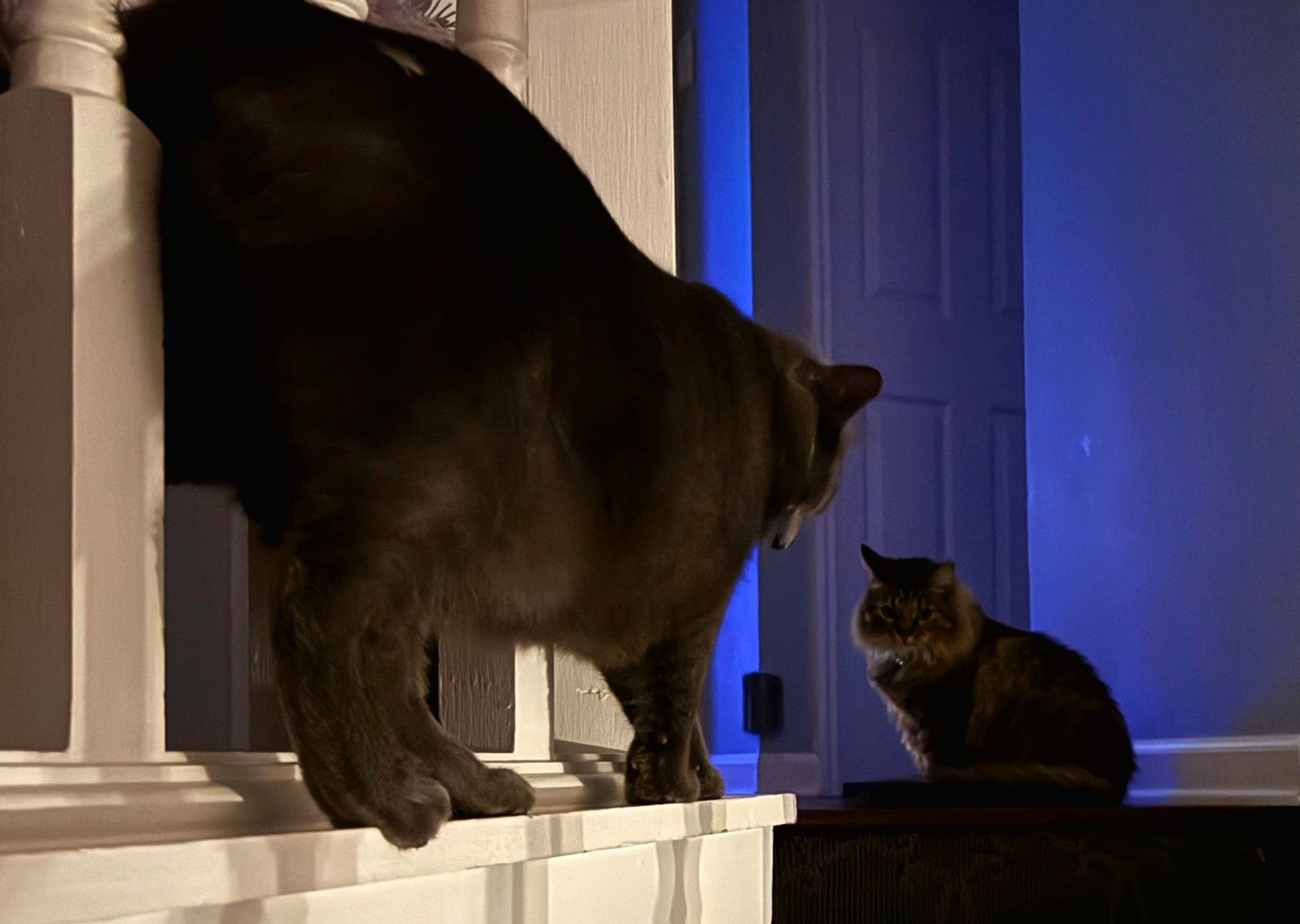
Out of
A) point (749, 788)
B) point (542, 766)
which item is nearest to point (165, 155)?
point (542, 766)

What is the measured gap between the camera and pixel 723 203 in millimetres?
3506

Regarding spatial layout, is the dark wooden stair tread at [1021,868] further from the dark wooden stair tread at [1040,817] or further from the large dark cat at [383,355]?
the large dark cat at [383,355]

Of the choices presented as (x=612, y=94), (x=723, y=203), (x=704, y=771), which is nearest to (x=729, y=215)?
(x=723, y=203)

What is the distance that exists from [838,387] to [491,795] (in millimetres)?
700

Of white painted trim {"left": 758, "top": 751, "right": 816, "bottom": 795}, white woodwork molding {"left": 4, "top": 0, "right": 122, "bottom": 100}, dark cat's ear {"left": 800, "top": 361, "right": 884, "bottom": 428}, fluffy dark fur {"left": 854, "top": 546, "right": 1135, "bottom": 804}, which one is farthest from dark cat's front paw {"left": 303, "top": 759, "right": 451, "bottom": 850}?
white painted trim {"left": 758, "top": 751, "right": 816, "bottom": 795}

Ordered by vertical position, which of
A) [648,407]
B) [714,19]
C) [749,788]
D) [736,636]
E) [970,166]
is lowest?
[749,788]

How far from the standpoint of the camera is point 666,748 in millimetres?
1178

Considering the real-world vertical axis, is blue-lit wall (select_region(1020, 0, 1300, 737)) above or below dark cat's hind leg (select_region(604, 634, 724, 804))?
above

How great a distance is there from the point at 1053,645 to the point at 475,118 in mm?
2267

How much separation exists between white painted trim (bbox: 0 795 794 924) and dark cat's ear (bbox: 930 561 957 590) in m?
2.01

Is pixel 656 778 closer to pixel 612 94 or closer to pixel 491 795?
pixel 491 795

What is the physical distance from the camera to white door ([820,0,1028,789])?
3.40 meters

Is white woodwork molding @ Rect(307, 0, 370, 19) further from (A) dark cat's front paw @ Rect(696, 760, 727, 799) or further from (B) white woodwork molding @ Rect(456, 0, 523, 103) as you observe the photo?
(A) dark cat's front paw @ Rect(696, 760, 727, 799)

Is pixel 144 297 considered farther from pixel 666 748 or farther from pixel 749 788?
pixel 749 788
